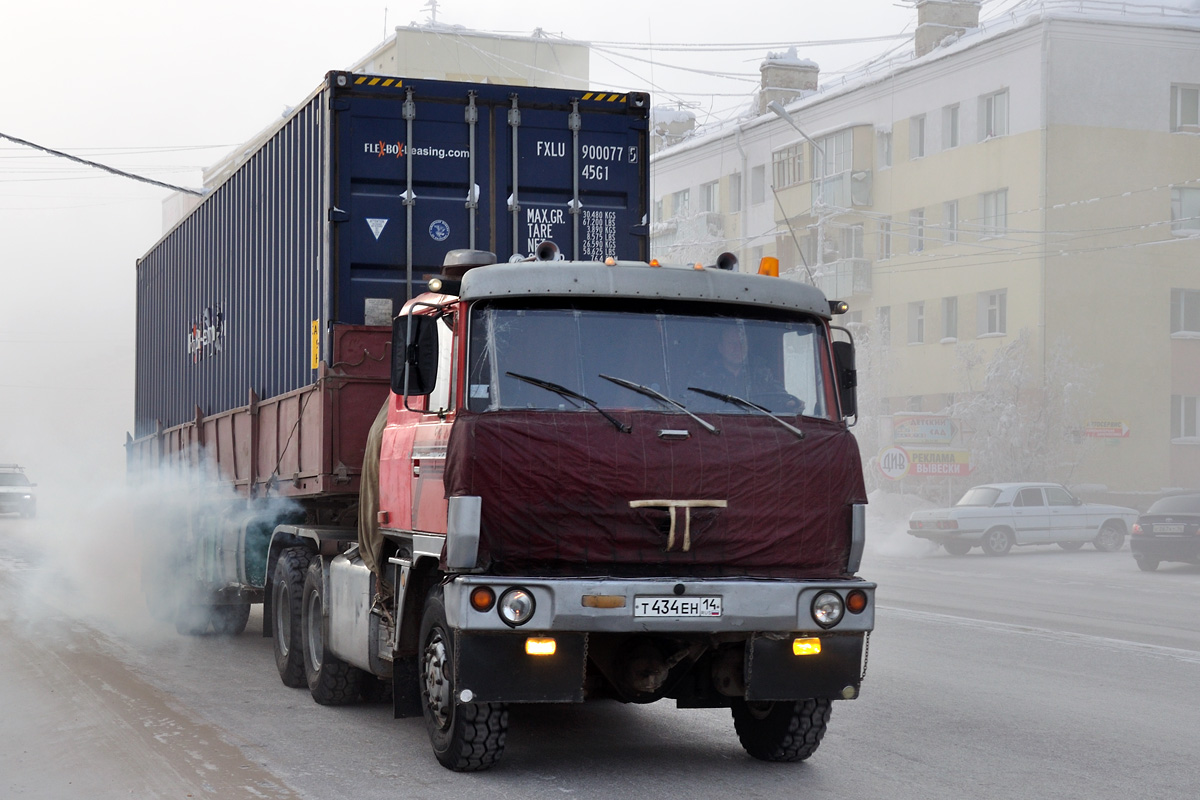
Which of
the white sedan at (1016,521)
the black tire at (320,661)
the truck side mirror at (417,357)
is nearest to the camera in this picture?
the truck side mirror at (417,357)

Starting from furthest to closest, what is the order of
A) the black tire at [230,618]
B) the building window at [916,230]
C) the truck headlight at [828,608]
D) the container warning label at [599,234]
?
the building window at [916,230] < the black tire at [230,618] < the container warning label at [599,234] < the truck headlight at [828,608]

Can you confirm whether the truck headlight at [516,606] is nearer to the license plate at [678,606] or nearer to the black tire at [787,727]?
the license plate at [678,606]

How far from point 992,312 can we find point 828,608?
3668cm

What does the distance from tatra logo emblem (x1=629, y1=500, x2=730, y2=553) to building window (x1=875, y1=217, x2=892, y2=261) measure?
40.3m

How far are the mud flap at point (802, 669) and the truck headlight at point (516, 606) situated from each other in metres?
1.10

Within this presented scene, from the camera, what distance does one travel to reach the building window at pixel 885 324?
45812 millimetres

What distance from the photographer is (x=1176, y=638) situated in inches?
556

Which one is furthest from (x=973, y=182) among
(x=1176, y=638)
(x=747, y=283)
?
(x=747, y=283)

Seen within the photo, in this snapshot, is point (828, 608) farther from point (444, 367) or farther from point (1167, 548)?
point (1167, 548)

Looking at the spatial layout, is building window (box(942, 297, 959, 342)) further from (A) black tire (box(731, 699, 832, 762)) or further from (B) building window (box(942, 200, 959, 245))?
(A) black tire (box(731, 699, 832, 762))

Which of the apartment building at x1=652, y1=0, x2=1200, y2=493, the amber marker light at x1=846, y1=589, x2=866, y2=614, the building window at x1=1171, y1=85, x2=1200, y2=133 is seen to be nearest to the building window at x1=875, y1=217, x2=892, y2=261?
the apartment building at x1=652, y1=0, x2=1200, y2=493

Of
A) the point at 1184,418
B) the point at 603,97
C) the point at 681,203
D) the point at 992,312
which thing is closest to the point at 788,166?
the point at 681,203

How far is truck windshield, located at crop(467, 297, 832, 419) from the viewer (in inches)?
277

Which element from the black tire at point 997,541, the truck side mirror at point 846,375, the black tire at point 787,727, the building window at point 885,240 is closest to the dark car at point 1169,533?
the black tire at point 997,541
